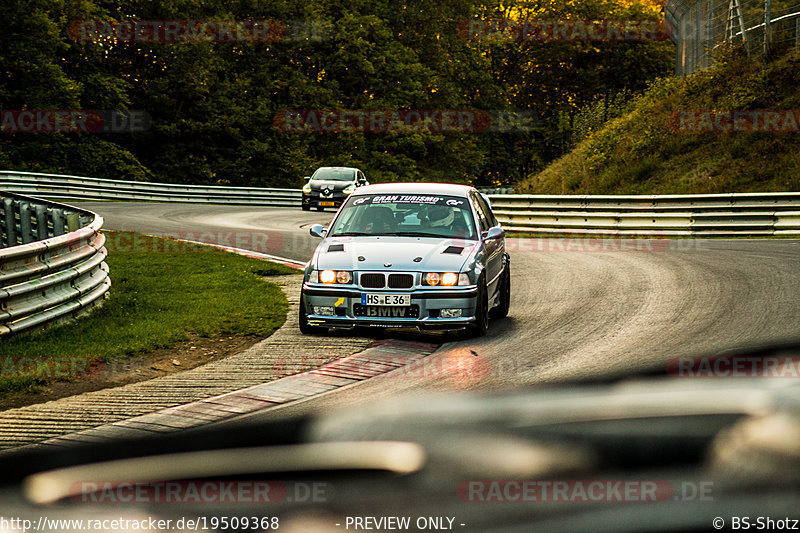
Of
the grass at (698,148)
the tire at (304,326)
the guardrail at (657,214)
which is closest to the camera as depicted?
the tire at (304,326)

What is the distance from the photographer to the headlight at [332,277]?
9.39 meters

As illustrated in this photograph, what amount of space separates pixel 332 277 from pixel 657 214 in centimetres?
1506

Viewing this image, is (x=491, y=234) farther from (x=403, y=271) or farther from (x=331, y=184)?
(x=331, y=184)

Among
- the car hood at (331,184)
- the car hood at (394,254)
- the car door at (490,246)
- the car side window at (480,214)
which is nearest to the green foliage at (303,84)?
the car hood at (331,184)

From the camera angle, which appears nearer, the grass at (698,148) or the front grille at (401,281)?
the front grille at (401,281)

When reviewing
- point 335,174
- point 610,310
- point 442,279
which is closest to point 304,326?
point 442,279

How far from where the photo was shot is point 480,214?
1096 cm

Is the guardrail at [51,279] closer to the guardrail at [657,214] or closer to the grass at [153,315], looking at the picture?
the grass at [153,315]

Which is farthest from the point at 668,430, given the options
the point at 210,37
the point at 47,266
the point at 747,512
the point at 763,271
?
the point at 210,37

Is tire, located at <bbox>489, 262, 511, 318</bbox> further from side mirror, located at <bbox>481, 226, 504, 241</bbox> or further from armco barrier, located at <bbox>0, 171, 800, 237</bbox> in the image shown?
armco barrier, located at <bbox>0, 171, 800, 237</bbox>

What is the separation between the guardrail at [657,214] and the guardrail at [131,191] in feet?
52.8

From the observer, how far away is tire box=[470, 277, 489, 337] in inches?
370

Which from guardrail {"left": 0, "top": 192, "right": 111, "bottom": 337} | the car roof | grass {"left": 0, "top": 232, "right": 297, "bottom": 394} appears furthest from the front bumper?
guardrail {"left": 0, "top": 192, "right": 111, "bottom": 337}

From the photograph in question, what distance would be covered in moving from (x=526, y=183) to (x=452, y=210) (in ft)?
82.1
